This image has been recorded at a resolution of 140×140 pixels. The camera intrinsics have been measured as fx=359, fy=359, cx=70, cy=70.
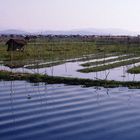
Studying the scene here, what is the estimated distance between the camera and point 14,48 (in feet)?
117

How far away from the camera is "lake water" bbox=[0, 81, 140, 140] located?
963 cm

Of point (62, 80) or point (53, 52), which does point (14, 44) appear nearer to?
point (53, 52)

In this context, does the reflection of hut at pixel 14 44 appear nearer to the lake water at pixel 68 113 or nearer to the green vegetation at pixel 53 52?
the green vegetation at pixel 53 52

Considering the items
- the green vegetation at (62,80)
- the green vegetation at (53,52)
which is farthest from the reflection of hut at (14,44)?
the green vegetation at (62,80)

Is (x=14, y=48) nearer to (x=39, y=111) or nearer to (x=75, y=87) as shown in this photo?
(x=75, y=87)

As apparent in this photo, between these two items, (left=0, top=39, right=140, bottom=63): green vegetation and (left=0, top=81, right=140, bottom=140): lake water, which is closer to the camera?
(left=0, top=81, right=140, bottom=140): lake water

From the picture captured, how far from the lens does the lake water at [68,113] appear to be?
9.63 meters

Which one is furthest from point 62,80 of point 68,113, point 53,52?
point 53,52

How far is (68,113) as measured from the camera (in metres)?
11.8

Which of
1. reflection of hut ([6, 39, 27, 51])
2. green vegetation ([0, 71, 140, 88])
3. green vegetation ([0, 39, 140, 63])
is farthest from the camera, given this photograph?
reflection of hut ([6, 39, 27, 51])

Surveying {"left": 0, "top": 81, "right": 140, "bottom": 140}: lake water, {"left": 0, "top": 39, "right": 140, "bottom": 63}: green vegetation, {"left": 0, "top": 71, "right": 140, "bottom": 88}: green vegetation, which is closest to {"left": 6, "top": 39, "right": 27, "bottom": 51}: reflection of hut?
{"left": 0, "top": 39, "right": 140, "bottom": 63}: green vegetation

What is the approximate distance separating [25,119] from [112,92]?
18.7 ft

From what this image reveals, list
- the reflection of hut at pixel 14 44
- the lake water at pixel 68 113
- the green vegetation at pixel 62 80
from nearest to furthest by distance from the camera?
the lake water at pixel 68 113 < the green vegetation at pixel 62 80 < the reflection of hut at pixel 14 44

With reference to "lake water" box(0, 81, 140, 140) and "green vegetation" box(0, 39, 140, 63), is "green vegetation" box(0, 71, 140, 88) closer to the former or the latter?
"lake water" box(0, 81, 140, 140)
